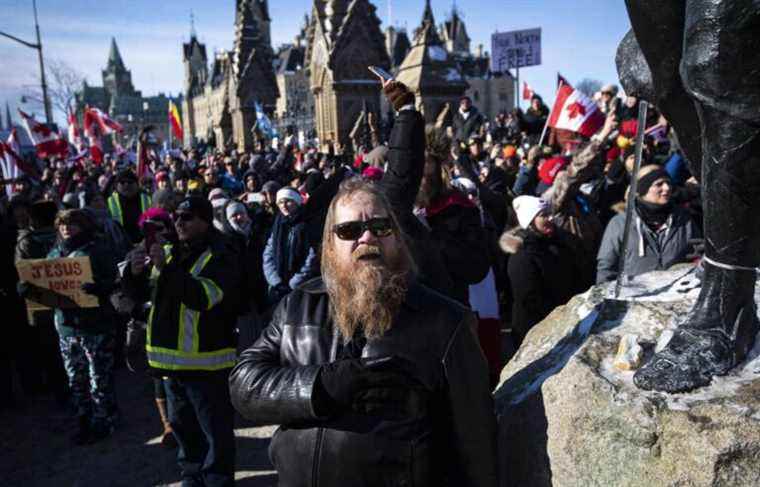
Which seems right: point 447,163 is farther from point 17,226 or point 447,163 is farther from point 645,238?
point 17,226

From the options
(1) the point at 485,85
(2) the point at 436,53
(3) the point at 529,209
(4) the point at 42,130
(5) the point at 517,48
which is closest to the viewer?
(3) the point at 529,209

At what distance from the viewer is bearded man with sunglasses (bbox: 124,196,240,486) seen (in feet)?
13.5

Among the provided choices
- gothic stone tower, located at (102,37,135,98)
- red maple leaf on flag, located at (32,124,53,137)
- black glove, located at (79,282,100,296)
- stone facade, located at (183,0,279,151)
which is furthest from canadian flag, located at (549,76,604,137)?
gothic stone tower, located at (102,37,135,98)

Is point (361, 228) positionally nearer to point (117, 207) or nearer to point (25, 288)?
point (25, 288)

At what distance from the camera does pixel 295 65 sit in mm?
91625

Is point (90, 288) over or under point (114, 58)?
under

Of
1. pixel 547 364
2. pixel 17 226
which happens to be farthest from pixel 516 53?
pixel 547 364

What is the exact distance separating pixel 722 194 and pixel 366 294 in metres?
1.17

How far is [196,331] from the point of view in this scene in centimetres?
418

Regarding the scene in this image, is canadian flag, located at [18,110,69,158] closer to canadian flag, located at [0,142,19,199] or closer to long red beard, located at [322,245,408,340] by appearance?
canadian flag, located at [0,142,19,199]

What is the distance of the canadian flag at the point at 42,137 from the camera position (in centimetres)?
1513

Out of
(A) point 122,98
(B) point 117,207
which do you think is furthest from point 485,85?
(B) point 117,207

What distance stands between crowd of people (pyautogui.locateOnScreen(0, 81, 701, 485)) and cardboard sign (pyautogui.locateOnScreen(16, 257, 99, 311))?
0.28ft

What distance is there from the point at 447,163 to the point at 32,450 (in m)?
4.64
